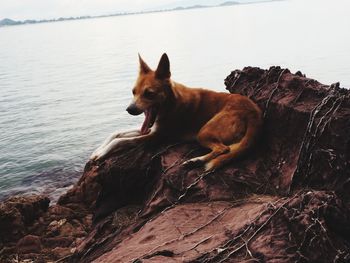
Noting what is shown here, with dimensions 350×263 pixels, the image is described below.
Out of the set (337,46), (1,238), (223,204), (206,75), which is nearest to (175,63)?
(206,75)

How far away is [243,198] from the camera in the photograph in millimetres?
Answer: 6871

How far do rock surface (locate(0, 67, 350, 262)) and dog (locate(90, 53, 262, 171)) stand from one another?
0.76ft

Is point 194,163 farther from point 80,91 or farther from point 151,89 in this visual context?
point 80,91

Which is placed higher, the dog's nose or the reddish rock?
the dog's nose

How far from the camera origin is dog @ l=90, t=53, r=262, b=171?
780cm

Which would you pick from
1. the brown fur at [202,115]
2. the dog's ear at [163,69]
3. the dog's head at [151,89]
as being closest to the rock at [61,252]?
the brown fur at [202,115]

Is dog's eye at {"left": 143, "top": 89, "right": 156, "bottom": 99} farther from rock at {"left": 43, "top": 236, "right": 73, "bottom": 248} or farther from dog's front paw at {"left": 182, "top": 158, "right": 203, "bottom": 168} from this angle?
rock at {"left": 43, "top": 236, "right": 73, "bottom": 248}

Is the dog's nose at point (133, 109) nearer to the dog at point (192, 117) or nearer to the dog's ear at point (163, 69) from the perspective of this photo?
the dog at point (192, 117)

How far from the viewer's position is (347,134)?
20.0 ft

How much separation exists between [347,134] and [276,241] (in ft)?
7.19

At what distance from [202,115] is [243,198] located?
2.39 metres

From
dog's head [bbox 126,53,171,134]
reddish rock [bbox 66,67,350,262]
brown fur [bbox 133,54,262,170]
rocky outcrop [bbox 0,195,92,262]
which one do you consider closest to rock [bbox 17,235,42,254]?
rocky outcrop [bbox 0,195,92,262]

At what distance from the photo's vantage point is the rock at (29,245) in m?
10.2

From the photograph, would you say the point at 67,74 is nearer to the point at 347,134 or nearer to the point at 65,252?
the point at 65,252
